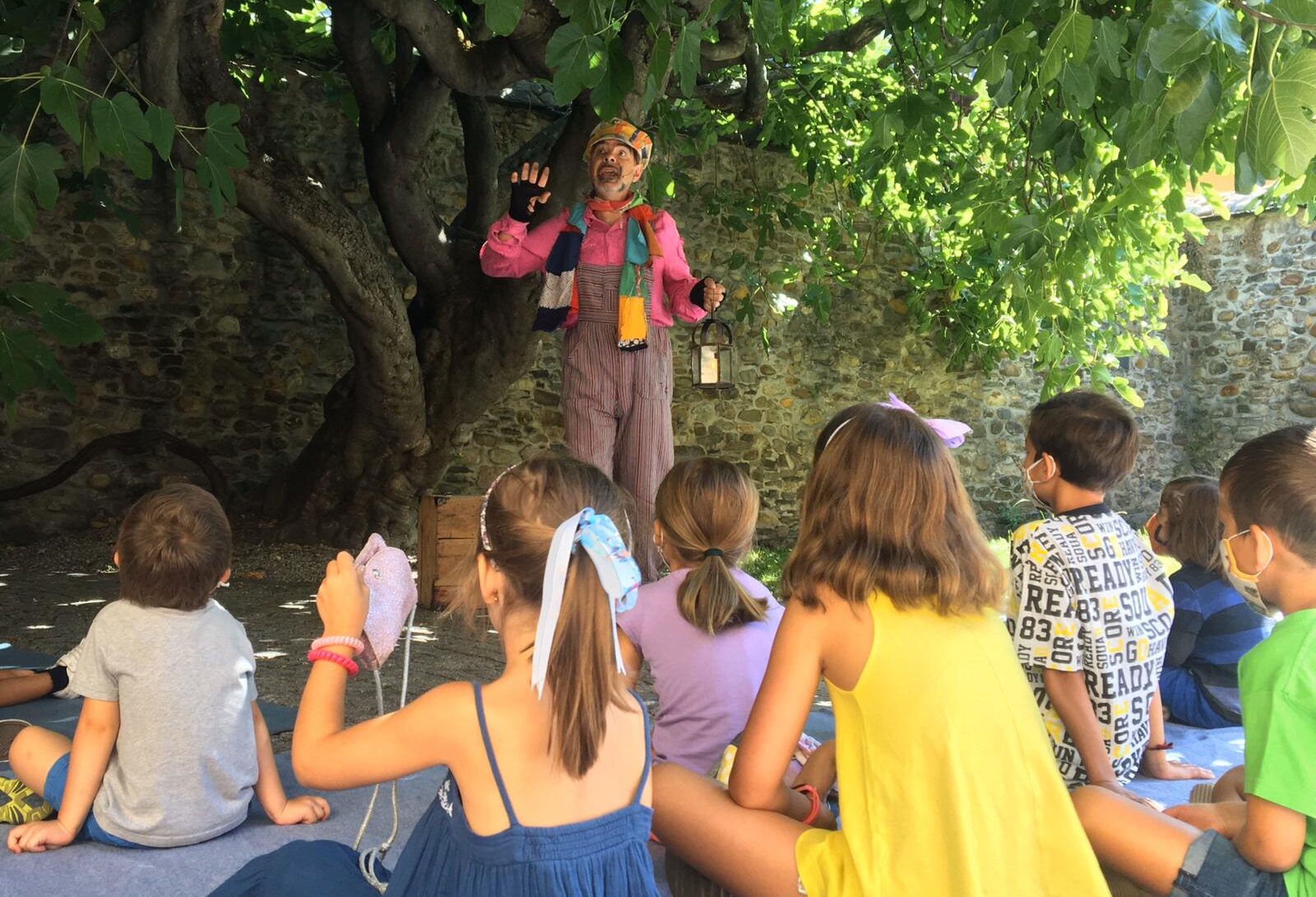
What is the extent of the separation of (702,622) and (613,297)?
5.21 ft

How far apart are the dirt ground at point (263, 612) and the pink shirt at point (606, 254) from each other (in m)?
1.19

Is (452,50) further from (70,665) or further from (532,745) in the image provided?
(532,745)

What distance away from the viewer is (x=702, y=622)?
2.16 meters

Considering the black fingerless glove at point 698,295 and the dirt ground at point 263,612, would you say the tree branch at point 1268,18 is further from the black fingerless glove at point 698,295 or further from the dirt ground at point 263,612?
the dirt ground at point 263,612

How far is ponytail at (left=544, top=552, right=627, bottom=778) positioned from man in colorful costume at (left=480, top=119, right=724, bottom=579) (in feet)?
7.04

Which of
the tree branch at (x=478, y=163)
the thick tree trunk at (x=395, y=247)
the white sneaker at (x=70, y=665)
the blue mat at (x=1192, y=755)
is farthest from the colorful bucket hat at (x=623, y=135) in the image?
the tree branch at (x=478, y=163)

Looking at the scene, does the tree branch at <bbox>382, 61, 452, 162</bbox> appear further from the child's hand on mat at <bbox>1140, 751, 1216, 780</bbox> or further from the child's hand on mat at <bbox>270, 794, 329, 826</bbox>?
the child's hand on mat at <bbox>1140, 751, 1216, 780</bbox>

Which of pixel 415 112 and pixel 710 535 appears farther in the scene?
pixel 415 112

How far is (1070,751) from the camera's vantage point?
7.41 feet

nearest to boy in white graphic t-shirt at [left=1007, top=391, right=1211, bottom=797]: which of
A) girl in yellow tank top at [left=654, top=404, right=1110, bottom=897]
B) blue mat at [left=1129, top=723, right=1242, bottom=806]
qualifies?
blue mat at [left=1129, top=723, right=1242, bottom=806]

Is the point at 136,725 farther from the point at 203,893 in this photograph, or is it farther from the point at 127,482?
the point at 127,482

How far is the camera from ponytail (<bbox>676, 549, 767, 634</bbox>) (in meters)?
2.15

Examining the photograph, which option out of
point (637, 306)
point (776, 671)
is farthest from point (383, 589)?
point (637, 306)

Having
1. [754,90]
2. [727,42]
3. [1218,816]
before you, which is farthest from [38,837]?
[754,90]
